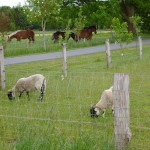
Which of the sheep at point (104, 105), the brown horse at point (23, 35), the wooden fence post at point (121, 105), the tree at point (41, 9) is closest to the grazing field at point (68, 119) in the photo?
the sheep at point (104, 105)

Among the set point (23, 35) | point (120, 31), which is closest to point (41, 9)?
point (23, 35)

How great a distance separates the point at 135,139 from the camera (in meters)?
7.95

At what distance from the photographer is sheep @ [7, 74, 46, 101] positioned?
11.7 meters

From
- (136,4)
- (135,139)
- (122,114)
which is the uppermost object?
(136,4)

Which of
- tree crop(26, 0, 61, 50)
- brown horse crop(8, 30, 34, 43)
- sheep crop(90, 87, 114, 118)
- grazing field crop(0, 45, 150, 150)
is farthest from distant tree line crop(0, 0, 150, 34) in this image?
sheep crop(90, 87, 114, 118)

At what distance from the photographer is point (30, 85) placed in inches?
471

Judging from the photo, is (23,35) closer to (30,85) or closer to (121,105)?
(30,85)

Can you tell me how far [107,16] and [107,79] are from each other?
28.4 metres

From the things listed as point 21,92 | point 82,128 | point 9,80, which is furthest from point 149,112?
→ point 9,80

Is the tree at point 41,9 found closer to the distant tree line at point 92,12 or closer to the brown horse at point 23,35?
the distant tree line at point 92,12

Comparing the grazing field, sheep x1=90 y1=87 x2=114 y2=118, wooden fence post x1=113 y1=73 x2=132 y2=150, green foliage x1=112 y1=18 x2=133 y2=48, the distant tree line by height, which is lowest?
the grazing field

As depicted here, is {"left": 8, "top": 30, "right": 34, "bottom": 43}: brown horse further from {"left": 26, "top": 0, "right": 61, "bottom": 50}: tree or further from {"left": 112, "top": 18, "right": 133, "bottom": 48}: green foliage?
{"left": 112, "top": 18, "right": 133, "bottom": 48}: green foliage

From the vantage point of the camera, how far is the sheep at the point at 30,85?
1166 centimetres

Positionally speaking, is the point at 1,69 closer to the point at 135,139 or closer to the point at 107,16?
the point at 135,139
